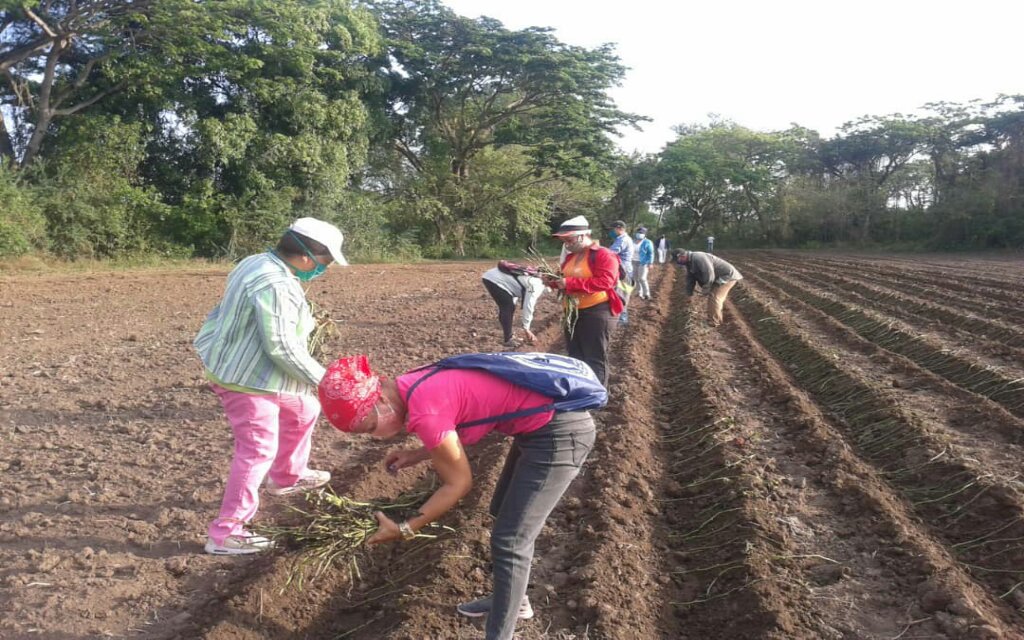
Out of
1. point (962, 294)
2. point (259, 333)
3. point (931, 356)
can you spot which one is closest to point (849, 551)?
point (259, 333)

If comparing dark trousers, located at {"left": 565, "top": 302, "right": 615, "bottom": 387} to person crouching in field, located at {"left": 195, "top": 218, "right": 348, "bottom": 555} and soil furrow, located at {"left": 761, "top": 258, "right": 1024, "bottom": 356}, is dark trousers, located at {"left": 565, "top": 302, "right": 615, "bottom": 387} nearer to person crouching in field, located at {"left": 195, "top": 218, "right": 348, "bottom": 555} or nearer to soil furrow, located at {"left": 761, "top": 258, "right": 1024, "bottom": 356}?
person crouching in field, located at {"left": 195, "top": 218, "right": 348, "bottom": 555}

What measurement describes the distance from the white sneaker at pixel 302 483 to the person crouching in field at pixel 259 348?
0.59 meters

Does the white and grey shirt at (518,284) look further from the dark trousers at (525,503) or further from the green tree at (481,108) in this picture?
the green tree at (481,108)

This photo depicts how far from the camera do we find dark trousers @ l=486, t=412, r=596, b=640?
2525 millimetres

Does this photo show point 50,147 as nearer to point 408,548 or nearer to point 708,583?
point 408,548

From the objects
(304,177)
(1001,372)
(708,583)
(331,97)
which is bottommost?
(708,583)

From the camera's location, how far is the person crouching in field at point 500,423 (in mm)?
2361

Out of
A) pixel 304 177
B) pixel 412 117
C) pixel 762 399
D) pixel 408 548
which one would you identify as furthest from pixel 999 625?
pixel 412 117

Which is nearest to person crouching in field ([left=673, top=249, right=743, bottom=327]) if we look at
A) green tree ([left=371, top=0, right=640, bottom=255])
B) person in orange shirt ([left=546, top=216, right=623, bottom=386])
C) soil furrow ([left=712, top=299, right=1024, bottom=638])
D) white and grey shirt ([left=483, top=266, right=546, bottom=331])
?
white and grey shirt ([left=483, top=266, right=546, bottom=331])

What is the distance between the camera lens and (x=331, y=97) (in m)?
23.1

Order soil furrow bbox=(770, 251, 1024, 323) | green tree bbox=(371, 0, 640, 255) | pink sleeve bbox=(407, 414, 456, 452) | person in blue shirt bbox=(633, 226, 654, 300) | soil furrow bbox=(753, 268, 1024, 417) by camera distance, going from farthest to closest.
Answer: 1. green tree bbox=(371, 0, 640, 255)
2. person in blue shirt bbox=(633, 226, 654, 300)
3. soil furrow bbox=(770, 251, 1024, 323)
4. soil furrow bbox=(753, 268, 1024, 417)
5. pink sleeve bbox=(407, 414, 456, 452)

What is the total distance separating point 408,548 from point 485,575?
1.86ft

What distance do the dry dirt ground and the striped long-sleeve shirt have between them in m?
0.95

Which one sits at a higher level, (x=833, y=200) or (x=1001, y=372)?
(x=833, y=200)
